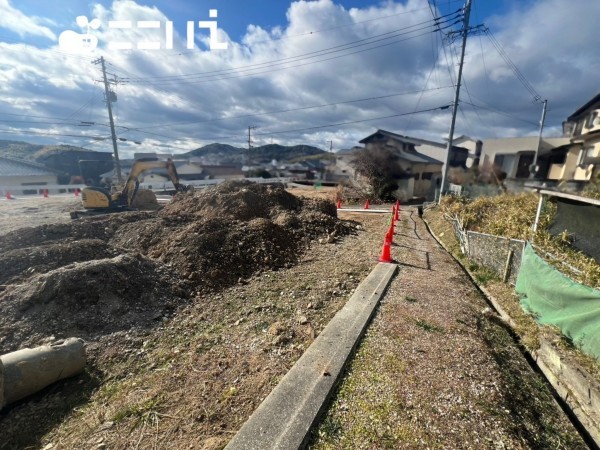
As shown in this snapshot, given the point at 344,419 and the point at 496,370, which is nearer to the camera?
the point at 344,419

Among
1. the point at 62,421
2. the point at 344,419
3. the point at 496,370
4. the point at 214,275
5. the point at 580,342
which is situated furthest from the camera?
the point at 214,275

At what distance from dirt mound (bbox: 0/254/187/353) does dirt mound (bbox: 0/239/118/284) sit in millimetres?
826

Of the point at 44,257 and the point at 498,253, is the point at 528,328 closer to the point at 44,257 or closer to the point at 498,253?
the point at 498,253

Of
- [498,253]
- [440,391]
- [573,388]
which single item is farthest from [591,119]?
[440,391]

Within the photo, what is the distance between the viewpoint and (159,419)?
267 centimetres

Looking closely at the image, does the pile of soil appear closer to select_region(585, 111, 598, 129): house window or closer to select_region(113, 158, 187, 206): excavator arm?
select_region(113, 158, 187, 206): excavator arm

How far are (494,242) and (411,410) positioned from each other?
5.68 m

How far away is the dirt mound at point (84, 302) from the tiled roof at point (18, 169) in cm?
4132

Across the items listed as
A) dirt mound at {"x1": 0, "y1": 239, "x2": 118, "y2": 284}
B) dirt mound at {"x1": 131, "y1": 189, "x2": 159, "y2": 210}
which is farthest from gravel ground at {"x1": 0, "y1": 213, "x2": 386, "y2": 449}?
dirt mound at {"x1": 131, "y1": 189, "x2": 159, "y2": 210}

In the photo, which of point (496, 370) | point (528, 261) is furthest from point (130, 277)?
point (528, 261)

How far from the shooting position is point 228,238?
714cm

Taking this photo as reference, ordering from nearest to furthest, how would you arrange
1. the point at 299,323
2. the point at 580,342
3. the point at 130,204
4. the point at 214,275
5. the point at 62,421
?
the point at 62,421
the point at 580,342
the point at 299,323
the point at 214,275
the point at 130,204

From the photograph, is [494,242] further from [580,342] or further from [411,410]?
[411,410]

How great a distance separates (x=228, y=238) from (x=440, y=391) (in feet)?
18.3
